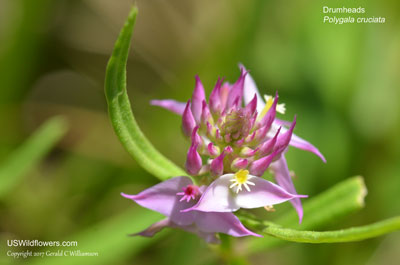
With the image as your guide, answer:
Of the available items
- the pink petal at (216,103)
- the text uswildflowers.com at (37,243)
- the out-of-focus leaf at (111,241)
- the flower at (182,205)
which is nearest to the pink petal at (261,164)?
the flower at (182,205)

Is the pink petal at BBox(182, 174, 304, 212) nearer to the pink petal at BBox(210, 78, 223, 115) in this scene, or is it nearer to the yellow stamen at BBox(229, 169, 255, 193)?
the yellow stamen at BBox(229, 169, 255, 193)

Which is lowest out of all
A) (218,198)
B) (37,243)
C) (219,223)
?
(37,243)

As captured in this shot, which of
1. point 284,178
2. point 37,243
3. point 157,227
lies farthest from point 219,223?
point 37,243

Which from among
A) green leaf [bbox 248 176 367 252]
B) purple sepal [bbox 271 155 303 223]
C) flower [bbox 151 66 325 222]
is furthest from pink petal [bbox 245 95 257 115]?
green leaf [bbox 248 176 367 252]

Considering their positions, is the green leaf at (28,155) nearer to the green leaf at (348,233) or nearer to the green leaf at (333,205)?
the green leaf at (333,205)

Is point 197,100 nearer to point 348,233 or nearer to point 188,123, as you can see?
point 188,123

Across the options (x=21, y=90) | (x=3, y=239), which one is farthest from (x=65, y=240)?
(x=21, y=90)
